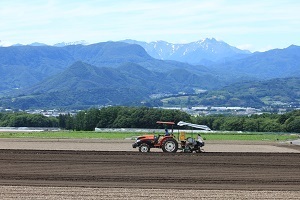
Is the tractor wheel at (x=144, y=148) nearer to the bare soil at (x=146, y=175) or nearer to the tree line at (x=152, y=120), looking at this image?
the bare soil at (x=146, y=175)

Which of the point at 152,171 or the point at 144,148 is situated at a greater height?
the point at 144,148

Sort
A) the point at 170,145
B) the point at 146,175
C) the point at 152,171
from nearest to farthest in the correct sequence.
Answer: the point at 146,175 → the point at 152,171 → the point at 170,145

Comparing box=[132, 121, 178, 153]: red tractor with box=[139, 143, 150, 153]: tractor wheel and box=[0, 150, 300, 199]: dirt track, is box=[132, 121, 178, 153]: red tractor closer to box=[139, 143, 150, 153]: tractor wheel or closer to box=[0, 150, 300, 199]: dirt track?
box=[139, 143, 150, 153]: tractor wheel

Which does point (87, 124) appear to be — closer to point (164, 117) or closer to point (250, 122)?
point (164, 117)

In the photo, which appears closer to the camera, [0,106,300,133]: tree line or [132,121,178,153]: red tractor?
[132,121,178,153]: red tractor

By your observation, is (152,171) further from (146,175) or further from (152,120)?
(152,120)

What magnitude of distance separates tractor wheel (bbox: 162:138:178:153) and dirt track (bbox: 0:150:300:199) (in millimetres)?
861

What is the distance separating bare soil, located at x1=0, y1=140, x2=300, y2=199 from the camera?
835 inches

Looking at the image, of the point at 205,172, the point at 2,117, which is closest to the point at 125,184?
the point at 205,172

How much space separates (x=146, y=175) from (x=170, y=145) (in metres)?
8.46

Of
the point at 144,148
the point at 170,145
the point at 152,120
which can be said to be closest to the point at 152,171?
the point at 170,145

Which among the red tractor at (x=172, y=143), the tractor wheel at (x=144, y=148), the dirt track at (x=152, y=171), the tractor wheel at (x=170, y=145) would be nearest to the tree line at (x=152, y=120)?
the tractor wheel at (x=144, y=148)

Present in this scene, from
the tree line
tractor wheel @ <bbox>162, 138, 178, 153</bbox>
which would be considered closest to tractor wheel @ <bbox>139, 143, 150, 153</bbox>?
tractor wheel @ <bbox>162, 138, 178, 153</bbox>

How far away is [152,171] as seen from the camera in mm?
26719
